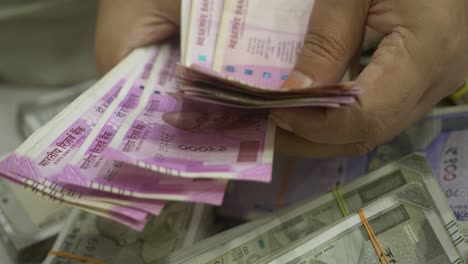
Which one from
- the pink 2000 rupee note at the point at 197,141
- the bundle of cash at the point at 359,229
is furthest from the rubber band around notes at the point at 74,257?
the pink 2000 rupee note at the point at 197,141

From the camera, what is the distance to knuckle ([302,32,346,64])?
524mm

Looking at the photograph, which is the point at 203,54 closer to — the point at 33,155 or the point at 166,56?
the point at 166,56

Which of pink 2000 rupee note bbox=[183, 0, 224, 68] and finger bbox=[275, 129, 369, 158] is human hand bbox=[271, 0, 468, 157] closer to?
finger bbox=[275, 129, 369, 158]

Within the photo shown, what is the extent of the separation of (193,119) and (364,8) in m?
0.26

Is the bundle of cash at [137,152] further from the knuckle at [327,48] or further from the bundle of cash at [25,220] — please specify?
the bundle of cash at [25,220]

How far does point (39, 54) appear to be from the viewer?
92 centimetres

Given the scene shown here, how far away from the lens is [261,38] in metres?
0.65

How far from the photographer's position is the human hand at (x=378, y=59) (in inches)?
20.0

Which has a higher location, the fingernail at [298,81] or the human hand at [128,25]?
the human hand at [128,25]

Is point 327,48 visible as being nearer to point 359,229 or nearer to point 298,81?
point 298,81

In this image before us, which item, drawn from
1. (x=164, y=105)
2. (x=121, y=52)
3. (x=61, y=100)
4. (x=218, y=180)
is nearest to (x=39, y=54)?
(x=61, y=100)

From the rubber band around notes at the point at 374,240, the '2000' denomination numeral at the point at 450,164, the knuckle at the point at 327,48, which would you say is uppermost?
the knuckle at the point at 327,48

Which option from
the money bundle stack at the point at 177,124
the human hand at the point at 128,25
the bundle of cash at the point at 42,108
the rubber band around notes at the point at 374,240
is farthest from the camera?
the bundle of cash at the point at 42,108

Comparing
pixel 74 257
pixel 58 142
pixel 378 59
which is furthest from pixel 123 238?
pixel 378 59
